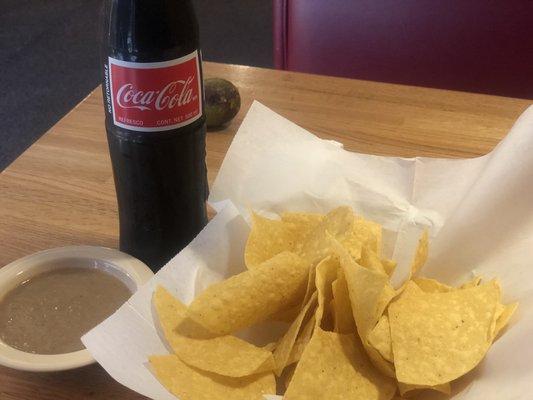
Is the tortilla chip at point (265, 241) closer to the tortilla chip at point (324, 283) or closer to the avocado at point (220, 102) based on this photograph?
the tortilla chip at point (324, 283)

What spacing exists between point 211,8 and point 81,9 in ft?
2.28

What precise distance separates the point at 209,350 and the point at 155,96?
26 cm

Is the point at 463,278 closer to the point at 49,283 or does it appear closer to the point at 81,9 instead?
the point at 49,283

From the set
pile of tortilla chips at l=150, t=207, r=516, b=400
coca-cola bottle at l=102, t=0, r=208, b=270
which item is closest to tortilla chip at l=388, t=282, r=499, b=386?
pile of tortilla chips at l=150, t=207, r=516, b=400

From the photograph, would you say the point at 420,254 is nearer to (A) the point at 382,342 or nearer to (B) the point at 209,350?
(A) the point at 382,342

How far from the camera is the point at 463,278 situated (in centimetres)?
74

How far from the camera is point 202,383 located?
608 mm

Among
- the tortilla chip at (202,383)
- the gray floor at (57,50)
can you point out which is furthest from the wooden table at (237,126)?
the gray floor at (57,50)

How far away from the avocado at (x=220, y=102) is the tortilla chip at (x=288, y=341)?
51 centimetres

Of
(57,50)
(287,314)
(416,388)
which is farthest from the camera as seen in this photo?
(57,50)

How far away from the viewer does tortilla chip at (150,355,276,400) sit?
59 centimetres

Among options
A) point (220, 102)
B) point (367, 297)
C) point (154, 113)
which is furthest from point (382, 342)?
point (220, 102)

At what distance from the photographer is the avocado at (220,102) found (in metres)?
1.09

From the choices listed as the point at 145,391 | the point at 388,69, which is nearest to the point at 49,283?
the point at 145,391
